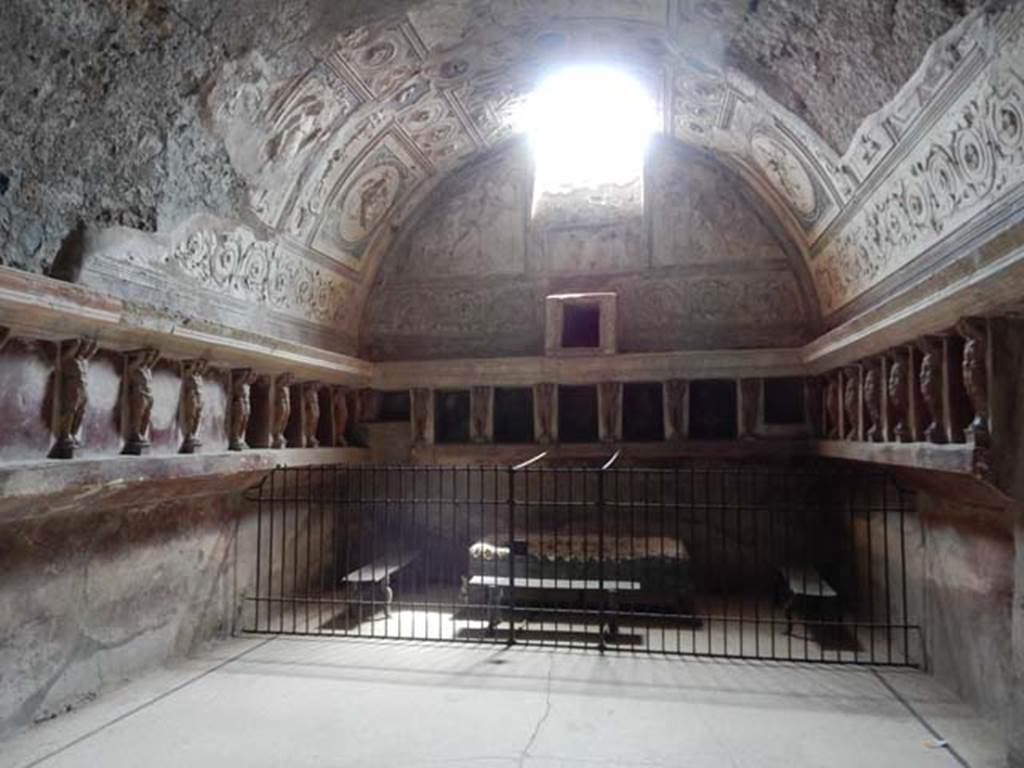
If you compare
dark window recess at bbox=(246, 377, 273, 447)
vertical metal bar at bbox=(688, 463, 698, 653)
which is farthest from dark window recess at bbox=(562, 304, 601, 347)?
dark window recess at bbox=(246, 377, 273, 447)

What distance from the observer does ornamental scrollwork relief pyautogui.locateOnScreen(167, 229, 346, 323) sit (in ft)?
19.0

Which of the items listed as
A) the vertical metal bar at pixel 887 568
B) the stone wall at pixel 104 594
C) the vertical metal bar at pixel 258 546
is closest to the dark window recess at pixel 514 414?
the vertical metal bar at pixel 258 546

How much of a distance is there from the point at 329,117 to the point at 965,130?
A: 541 centimetres

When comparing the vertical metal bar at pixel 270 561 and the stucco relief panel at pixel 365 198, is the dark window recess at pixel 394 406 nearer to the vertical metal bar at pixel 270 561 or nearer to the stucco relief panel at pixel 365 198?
the stucco relief panel at pixel 365 198

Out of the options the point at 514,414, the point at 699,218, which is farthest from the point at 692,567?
the point at 699,218

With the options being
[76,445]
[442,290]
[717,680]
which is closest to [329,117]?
[442,290]

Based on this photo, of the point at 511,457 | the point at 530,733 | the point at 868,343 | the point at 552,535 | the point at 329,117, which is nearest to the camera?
the point at 530,733

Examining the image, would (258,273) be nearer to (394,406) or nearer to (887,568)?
(394,406)

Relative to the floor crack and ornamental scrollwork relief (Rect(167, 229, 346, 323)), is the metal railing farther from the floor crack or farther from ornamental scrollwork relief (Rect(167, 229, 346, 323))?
ornamental scrollwork relief (Rect(167, 229, 346, 323))

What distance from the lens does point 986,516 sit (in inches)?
169

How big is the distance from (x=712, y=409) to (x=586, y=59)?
457 centimetres

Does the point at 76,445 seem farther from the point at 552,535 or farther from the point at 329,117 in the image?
the point at 552,535

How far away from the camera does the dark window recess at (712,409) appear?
8430 millimetres

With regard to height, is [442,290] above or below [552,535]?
above
